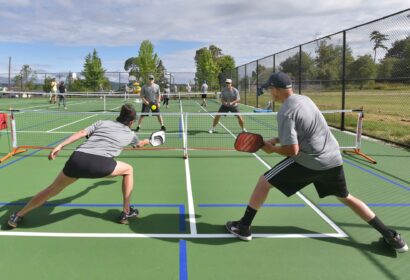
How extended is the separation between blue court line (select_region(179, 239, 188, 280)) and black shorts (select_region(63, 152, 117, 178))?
1.23 meters

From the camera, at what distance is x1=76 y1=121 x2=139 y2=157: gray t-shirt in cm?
442

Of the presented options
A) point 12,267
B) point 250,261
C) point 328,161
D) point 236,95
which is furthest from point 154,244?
point 236,95

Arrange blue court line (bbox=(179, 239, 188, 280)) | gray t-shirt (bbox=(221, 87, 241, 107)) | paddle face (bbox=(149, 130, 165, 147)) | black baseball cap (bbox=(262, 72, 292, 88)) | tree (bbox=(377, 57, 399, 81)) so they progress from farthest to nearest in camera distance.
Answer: gray t-shirt (bbox=(221, 87, 241, 107)) → tree (bbox=(377, 57, 399, 81)) → paddle face (bbox=(149, 130, 165, 147)) → black baseball cap (bbox=(262, 72, 292, 88)) → blue court line (bbox=(179, 239, 188, 280))

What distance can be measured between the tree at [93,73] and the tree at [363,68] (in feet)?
114

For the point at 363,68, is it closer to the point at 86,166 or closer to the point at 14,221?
the point at 86,166

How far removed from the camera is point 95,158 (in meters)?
4.35

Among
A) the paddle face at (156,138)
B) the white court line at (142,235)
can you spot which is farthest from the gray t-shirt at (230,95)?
the white court line at (142,235)

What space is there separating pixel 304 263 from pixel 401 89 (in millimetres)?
10344

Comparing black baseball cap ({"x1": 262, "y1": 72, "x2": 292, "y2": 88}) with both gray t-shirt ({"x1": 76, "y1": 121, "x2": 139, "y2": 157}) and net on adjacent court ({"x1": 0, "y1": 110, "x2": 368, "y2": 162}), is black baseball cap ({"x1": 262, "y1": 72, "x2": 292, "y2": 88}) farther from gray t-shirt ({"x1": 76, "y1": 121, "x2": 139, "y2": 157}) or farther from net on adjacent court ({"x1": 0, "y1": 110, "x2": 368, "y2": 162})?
net on adjacent court ({"x1": 0, "y1": 110, "x2": 368, "y2": 162})

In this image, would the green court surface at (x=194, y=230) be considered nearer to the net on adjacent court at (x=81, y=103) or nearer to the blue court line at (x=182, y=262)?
the blue court line at (x=182, y=262)

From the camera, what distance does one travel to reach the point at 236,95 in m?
12.5

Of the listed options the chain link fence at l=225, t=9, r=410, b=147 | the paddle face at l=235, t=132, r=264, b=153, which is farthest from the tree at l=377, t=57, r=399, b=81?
the paddle face at l=235, t=132, r=264, b=153

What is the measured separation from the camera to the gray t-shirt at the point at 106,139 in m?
4.42

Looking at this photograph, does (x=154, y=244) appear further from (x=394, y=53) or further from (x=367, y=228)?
(x=394, y=53)
